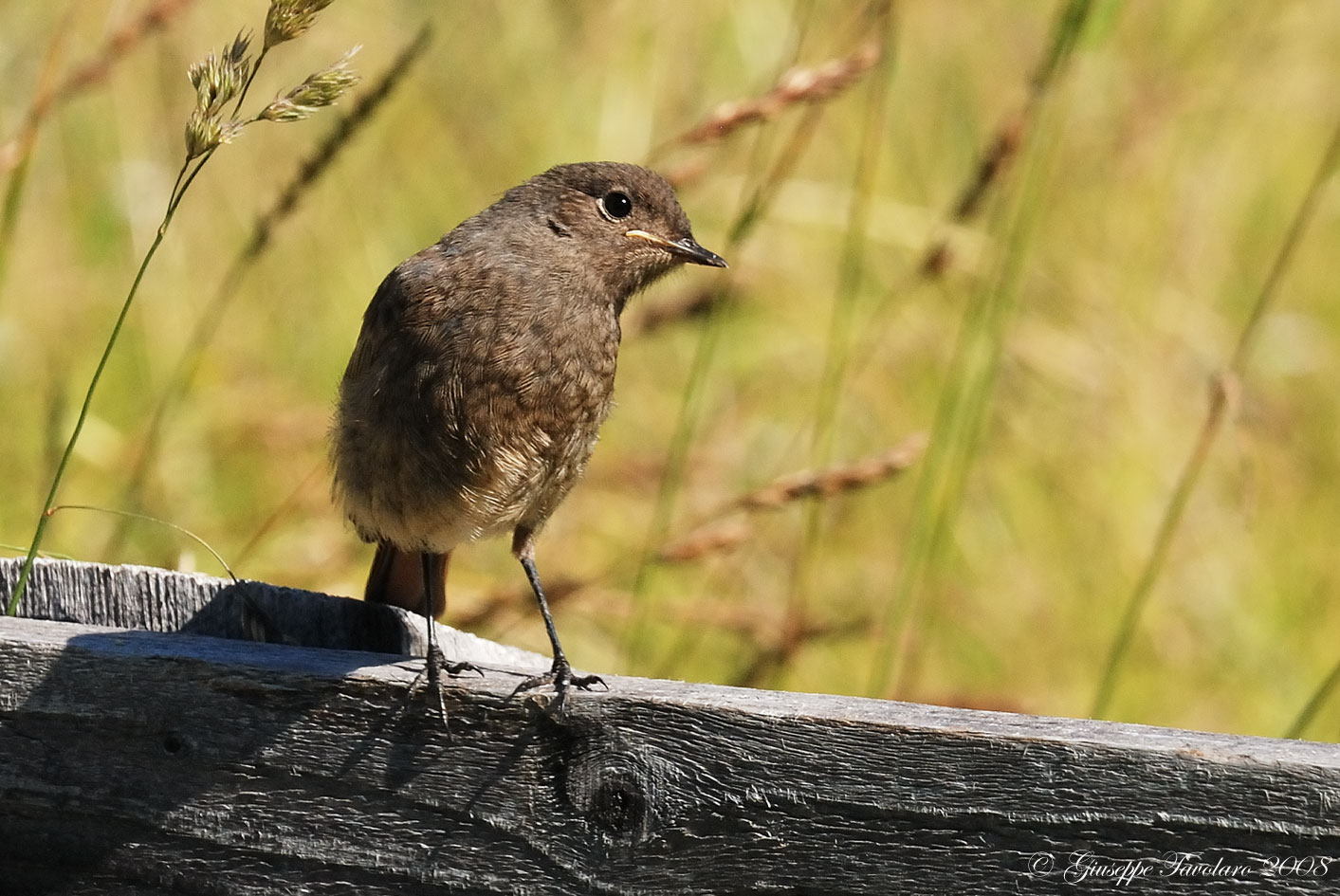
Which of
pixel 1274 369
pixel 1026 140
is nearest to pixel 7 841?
pixel 1026 140

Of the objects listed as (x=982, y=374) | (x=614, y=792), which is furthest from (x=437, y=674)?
(x=982, y=374)

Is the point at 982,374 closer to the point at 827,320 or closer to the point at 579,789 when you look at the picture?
the point at 579,789

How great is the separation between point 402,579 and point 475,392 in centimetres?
54

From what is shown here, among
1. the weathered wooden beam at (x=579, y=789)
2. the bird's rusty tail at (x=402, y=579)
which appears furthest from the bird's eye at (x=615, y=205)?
the weathered wooden beam at (x=579, y=789)

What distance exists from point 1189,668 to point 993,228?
190 cm

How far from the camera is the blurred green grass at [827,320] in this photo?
4445 millimetres

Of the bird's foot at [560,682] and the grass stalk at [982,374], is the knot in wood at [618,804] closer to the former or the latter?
the bird's foot at [560,682]

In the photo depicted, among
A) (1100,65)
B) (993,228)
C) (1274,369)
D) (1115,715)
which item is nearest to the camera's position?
(993,228)

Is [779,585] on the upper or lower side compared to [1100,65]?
lower

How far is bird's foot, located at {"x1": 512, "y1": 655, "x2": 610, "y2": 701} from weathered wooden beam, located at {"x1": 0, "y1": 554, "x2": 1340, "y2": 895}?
0.09ft

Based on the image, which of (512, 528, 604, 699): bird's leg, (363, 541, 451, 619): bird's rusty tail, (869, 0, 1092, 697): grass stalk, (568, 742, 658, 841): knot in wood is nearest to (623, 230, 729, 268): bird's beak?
(869, 0, 1092, 697): grass stalk

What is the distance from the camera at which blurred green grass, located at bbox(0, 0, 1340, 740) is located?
445 cm

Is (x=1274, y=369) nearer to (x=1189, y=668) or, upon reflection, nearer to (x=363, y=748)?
(x=1189, y=668)

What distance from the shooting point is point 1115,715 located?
14.4 feet
